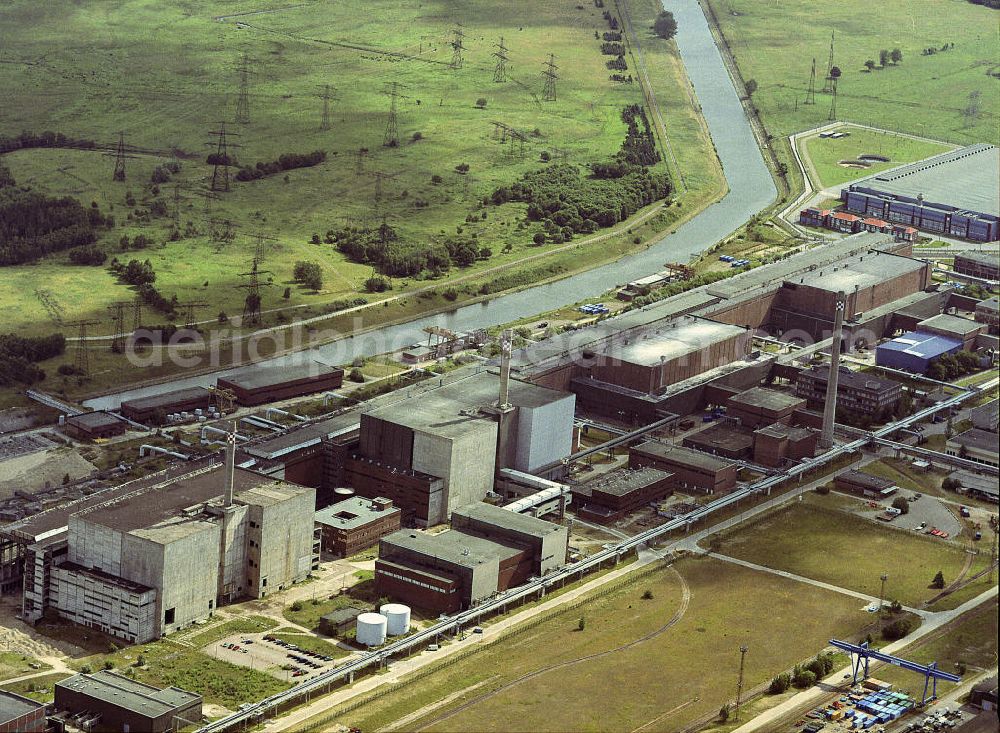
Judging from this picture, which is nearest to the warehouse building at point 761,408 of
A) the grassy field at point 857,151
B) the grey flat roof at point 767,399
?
the grey flat roof at point 767,399

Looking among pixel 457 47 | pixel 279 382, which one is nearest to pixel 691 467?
pixel 279 382

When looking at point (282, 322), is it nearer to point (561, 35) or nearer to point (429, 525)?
point (429, 525)

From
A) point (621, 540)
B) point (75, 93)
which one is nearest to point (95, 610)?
point (621, 540)

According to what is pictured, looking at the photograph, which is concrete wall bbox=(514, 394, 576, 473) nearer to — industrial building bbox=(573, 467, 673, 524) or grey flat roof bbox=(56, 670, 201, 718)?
industrial building bbox=(573, 467, 673, 524)

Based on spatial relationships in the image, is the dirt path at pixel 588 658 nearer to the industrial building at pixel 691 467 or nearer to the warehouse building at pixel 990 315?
the industrial building at pixel 691 467

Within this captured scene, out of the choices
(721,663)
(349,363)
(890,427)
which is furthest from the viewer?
(349,363)

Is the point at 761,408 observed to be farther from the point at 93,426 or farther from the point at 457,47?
the point at 457,47
